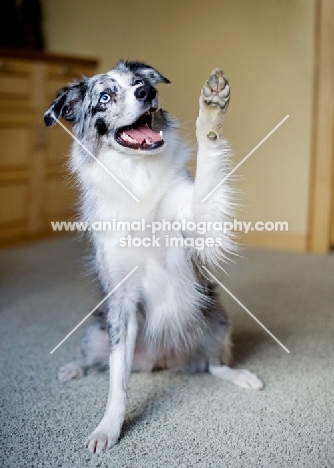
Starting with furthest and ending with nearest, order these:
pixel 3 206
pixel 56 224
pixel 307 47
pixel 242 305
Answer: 1. pixel 56 224
2. pixel 3 206
3. pixel 307 47
4. pixel 242 305

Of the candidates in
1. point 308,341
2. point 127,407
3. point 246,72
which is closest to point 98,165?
point 127,407

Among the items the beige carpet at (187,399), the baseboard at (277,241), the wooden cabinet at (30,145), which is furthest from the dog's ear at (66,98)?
the baseboard at (277,241)

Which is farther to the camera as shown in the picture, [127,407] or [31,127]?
[31,127]

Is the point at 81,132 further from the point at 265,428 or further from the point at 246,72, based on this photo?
the point at 246,72

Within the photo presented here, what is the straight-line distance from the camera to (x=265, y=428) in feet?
4.99

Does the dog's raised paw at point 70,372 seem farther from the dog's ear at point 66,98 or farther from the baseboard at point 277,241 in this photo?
the baseboard at point 277,241

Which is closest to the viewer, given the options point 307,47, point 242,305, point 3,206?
point 242,305

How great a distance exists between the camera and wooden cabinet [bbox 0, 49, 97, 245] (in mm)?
3701

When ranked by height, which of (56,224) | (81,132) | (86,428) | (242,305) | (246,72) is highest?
(246,72)

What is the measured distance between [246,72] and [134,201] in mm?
2305

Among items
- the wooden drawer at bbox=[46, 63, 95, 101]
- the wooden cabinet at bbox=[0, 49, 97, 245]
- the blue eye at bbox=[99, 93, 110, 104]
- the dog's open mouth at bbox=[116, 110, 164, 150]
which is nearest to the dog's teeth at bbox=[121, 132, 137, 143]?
the dog's open mouth at bbox=[116, 110, 164, 150]

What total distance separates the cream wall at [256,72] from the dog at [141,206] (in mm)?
1780

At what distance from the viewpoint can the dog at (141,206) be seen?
60.6 inches

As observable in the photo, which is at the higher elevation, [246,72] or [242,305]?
[246,72]
